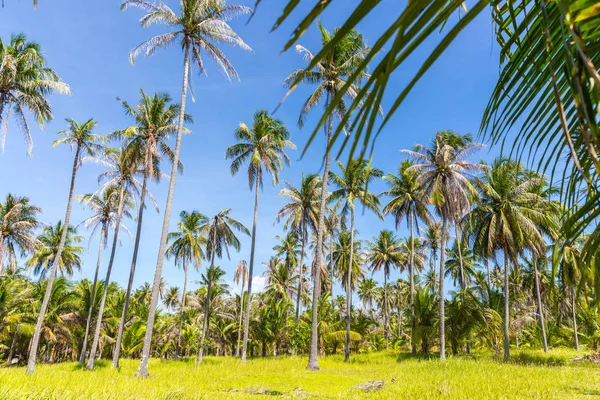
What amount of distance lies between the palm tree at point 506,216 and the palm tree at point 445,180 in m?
0.98

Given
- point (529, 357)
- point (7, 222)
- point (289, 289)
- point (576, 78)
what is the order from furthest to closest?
point (289, 289)
point (7, 222)
point (529, 357)
point (576, 78)

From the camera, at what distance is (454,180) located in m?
20.8

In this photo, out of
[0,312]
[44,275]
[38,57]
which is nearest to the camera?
[38,57]

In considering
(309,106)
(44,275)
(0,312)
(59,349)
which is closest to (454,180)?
(309,106)

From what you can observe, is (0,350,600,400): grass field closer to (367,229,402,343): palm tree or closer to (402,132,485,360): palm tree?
(402,132,485,360): palm tree

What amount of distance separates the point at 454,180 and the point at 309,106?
974cm

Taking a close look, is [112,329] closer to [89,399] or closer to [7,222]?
[7,222]

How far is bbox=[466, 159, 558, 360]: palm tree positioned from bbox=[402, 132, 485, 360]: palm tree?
3.22 feet

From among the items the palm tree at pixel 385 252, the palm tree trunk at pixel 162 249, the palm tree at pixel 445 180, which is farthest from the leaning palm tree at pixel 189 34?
the palm tree at pixel 385 252

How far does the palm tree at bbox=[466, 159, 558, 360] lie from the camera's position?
19.9 m

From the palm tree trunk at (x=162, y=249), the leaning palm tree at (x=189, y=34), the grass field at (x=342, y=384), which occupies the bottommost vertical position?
the grass field at (x=342, y=384)

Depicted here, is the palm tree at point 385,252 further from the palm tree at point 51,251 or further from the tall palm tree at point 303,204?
the palm tree at point 51,251

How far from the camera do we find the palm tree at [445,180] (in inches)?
813

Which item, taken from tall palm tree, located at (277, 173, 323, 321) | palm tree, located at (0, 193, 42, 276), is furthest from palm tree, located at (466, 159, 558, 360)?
palm tree, located at (0, 193, 42, 276)
